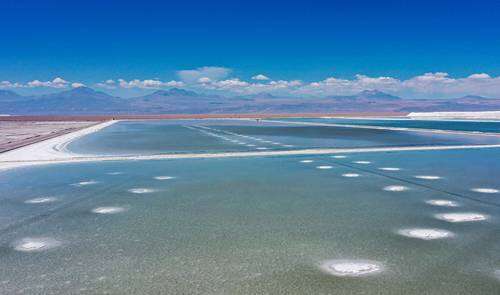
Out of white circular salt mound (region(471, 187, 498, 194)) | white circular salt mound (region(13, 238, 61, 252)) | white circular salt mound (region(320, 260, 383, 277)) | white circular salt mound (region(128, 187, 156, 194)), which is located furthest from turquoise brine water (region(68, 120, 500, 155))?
white circular salt mound (region(320, 260, 383, 277))

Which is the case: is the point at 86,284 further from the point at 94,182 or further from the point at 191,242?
the point at 94,182

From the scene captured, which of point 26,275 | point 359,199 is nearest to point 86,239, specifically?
point 26,275

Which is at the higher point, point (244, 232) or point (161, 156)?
point (244, 232)

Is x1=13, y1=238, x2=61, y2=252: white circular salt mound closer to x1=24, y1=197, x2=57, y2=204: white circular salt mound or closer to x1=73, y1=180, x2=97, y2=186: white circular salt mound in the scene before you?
x1=24, y1=197, x2=57, y2=204: white circular salt mound

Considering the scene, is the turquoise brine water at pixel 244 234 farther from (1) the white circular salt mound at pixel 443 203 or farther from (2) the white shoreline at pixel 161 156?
(2) the white shoreline at pixel 161 156

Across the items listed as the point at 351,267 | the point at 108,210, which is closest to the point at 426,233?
the point at 351,267

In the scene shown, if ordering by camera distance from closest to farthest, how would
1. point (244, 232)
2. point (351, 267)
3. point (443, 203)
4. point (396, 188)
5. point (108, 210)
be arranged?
point (351, 267) → point (244, 232) → point (108, 210) → point (443, 203) → point (396, 188)

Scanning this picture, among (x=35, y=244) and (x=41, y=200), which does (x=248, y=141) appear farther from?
(x=35, y=244)
